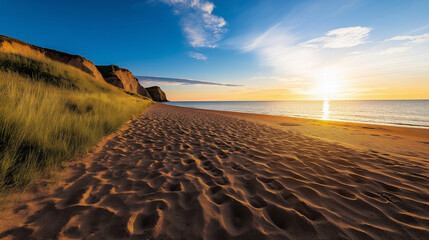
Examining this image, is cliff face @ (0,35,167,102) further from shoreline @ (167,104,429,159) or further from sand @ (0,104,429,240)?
shoreline @ (167,104,429,159)

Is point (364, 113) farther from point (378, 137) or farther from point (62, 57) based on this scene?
point (62, 57)

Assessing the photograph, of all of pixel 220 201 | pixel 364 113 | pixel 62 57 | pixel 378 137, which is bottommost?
pixel 378 137

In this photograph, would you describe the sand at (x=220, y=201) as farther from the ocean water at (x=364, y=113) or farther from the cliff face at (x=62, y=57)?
the ocean water at (x=364, y=113)

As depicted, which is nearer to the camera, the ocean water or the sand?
the sand

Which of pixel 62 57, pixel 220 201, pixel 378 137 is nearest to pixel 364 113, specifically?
pixel 378 137

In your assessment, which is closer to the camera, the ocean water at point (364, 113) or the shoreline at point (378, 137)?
the shoreline at point (378, 137)

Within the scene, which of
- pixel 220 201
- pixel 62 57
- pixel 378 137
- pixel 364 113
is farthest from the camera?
pixel 62 57

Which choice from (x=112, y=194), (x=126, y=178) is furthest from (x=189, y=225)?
(x=126, y=178)

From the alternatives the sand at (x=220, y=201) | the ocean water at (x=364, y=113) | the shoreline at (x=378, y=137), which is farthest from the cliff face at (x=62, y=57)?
the ocean water at (x=364, y=113)

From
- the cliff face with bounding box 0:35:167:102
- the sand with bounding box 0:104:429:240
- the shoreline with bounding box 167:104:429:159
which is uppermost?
the cliff face with bounding box 0:35:167:102

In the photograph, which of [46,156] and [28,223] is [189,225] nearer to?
[28,223]

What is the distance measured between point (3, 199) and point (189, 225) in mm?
2043

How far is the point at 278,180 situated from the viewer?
2.71 meters

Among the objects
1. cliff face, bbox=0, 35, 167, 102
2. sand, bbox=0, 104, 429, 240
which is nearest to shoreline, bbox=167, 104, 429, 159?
sand, bbox=0, 104, 429, 240
